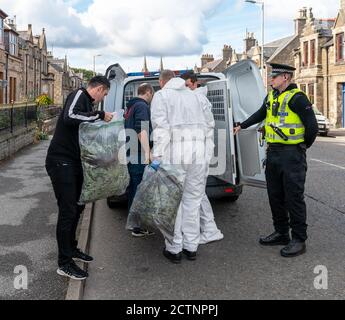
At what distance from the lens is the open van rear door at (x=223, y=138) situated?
5.38m

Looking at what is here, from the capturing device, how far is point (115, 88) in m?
6.46

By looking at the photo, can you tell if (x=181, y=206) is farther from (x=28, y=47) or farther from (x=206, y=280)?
(x=28, y=47)

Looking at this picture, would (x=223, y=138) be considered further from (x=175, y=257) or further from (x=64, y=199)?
(x=64, y=199)

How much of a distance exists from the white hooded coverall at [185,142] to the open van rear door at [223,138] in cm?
65

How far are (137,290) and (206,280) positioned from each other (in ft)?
2.23

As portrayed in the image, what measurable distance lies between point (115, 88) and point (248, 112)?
6.65 ft

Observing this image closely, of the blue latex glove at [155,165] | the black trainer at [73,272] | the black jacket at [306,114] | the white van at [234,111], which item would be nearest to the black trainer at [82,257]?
the black trainer at [73,272]

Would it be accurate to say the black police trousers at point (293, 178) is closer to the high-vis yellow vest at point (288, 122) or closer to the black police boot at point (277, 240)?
the high-vis yellow vest at point (288, 122)

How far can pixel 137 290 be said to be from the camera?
12.8 ft

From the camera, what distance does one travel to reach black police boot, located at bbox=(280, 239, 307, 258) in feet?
15.6

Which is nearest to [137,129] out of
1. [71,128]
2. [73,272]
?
[71,128]

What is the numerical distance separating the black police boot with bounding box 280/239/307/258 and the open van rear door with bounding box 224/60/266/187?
0.95 metres

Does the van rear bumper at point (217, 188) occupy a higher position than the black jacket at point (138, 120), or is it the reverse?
the black jacket at point (138, 120)
